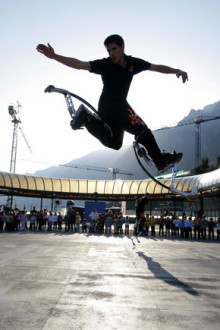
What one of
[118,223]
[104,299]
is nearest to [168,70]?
[104,299]

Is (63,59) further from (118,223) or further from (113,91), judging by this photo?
(118,223)

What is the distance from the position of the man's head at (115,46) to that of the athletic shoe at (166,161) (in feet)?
5.94

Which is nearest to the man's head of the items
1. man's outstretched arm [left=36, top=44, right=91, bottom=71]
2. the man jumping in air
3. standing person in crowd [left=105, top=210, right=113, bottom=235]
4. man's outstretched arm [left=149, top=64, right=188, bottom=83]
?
the man jumping in air

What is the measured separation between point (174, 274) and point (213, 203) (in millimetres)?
52020

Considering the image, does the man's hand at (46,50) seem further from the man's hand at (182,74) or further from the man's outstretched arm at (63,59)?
the man's hand at (182,74)

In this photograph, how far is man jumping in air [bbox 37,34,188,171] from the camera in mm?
4164

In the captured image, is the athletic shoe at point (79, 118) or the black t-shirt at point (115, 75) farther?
the athletic shoe at point (79, 118)

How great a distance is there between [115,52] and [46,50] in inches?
37.9

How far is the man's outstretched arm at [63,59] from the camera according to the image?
4.07 m

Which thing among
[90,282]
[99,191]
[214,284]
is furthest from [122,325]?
[99,191]

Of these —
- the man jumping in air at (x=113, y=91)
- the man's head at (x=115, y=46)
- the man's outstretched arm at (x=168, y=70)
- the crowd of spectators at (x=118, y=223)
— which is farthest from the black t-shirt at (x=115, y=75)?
the crowd of spectators at (x=118, y=223)

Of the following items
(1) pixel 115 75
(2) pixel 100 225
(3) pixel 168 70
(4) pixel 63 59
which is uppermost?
(3) pixel 168 70

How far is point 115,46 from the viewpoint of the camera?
4164mm

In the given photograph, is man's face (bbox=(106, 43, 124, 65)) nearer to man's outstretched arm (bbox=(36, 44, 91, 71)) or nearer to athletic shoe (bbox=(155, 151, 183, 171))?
man's outstretched arm (bbox=(36, 44, 91, 71))
